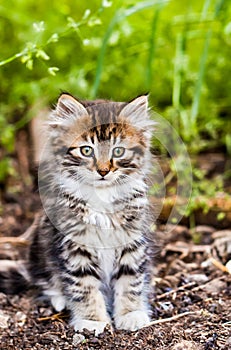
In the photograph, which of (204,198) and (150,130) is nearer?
(150,130)

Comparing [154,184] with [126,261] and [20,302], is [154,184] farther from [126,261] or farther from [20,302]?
[20,302]

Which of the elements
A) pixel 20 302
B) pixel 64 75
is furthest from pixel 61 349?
pixel 64 75

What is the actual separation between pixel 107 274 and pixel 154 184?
41 centimetres

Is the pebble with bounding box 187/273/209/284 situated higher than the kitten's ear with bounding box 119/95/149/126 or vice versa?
the kitten's ear with bounding box 119/95/149/126

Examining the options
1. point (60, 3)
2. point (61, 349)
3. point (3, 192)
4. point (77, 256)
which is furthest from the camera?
point (60, 3)

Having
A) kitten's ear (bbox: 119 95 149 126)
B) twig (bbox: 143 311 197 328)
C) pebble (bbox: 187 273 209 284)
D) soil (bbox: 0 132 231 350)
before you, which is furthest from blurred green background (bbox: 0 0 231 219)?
twig (bbox: 143 311 197 328)

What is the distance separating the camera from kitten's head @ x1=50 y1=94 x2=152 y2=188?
7.91ft

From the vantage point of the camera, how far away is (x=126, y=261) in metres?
2.58

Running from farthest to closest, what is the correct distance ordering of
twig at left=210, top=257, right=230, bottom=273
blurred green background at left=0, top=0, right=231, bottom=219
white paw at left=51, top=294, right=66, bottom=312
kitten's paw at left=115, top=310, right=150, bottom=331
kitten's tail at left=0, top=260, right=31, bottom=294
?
blurred green background at left=0, top=0, right=231, bottom=219 < twig at left=210, top=257, right=230, bottom=273 < kitten's tail at left=0, top=260, right=31, bottom=294 < white paw at left=51, top=294, right=66, bottom=312 < kitten's paw at left=115, top=310, right=150, bottom=331

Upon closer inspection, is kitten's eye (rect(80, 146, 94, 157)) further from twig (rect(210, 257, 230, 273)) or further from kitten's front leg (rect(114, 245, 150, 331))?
twig (rect(210, 257, 230, 273))

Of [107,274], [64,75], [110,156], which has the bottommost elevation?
[107,274]

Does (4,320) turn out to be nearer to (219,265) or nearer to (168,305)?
(168,305)

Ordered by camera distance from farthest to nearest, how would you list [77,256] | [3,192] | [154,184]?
[3,192], [154,184], [77,256]

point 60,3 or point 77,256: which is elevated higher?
point 60,3
